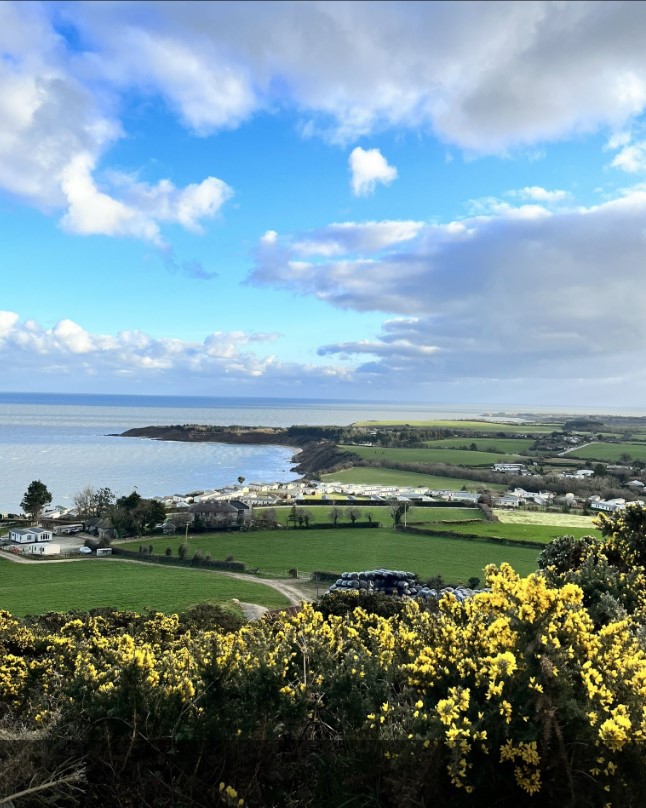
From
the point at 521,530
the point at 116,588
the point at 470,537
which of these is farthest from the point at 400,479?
the point at 116,588

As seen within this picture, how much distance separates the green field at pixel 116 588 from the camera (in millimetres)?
28719

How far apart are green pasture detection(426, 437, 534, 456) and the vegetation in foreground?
11394cm

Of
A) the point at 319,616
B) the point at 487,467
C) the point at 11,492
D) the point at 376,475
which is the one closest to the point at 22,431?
the point at 11,492

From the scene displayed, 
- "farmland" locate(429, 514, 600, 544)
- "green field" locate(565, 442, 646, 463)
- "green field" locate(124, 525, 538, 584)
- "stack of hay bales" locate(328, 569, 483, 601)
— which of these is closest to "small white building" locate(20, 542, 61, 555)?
"green field" locate(124, 525, 538, 584)

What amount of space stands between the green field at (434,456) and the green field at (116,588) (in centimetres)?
6681

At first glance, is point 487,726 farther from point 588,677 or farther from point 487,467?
point 487,467

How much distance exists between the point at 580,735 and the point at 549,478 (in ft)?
267

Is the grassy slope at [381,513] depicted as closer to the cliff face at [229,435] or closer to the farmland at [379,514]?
the farmland at [379,514]

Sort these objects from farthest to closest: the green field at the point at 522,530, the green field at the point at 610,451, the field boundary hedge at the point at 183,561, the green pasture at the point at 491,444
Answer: the green pasture at the point at 491,444 → the green field at the point at 610,451 → the green field at the point at 522,530 → the field boundary hedge at the point at 183,561

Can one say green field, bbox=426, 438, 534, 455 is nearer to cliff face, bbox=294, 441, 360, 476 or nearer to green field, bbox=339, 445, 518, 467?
green field, bbox=339, 445, 518, 467

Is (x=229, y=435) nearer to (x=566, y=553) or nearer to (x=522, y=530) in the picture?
(x=522, y=530)

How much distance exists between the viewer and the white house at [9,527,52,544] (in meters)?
51.5

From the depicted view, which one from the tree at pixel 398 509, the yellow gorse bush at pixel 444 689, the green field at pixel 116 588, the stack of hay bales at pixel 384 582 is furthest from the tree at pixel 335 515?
the yellow gorse bush at pixel 444 689

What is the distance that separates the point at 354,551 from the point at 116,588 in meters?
18.2
